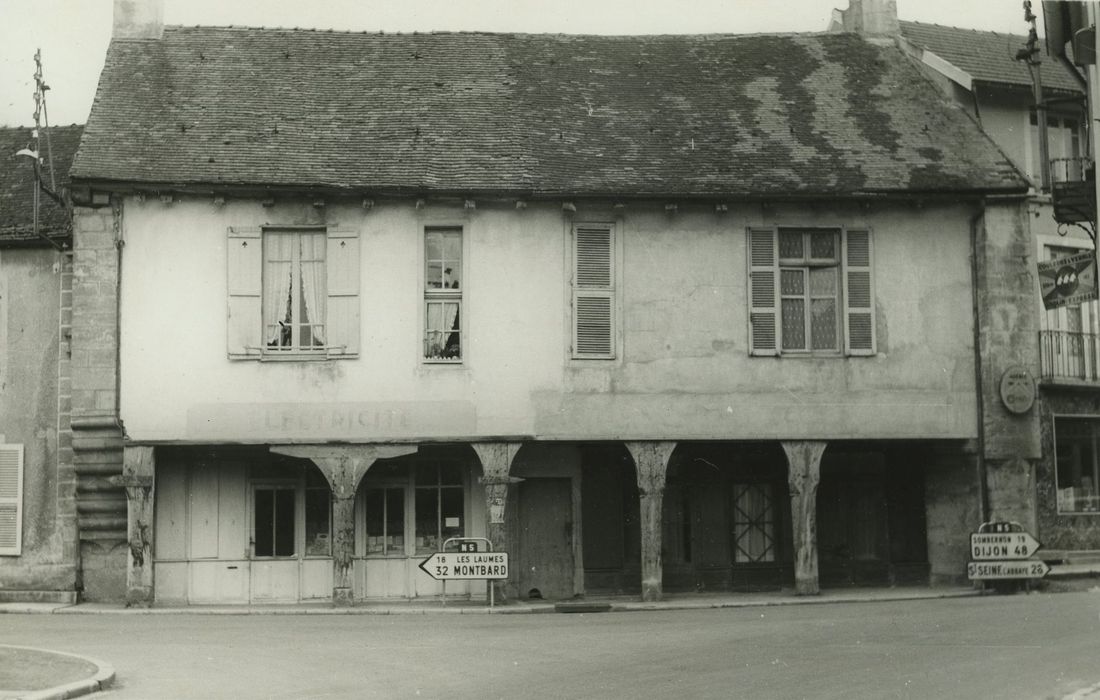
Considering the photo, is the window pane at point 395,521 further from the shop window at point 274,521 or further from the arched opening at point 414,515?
the shop window at point 274,521

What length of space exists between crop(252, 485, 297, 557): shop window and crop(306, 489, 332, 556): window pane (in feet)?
0.82

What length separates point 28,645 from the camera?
15.9m

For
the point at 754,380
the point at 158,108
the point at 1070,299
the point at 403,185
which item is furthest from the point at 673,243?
the point at 158,108

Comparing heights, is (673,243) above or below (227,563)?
above

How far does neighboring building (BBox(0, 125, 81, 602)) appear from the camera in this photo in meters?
23.2

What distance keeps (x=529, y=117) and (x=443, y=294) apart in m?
3.64

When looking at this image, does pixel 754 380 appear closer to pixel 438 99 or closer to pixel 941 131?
pixel 941 131

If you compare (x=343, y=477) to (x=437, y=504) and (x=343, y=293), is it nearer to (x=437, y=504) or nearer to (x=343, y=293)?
(x=437, y=504)

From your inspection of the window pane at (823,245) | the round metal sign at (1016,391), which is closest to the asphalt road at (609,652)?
the round metal sign at (1016,391)

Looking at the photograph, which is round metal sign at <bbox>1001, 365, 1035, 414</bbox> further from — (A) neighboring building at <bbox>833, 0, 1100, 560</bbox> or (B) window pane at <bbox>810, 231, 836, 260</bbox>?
(B) window pane at <bbox>810, 231, 836, 260</bbox>

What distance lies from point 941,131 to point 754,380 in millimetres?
5766

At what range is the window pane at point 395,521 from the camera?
23.5 meters

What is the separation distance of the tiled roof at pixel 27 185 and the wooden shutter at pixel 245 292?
307 centimetres

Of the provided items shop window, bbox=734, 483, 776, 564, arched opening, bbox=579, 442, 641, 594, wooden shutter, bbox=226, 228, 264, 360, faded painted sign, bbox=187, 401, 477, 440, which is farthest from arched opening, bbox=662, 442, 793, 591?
wooden shutter, bbox=226, 228, 264, 360
